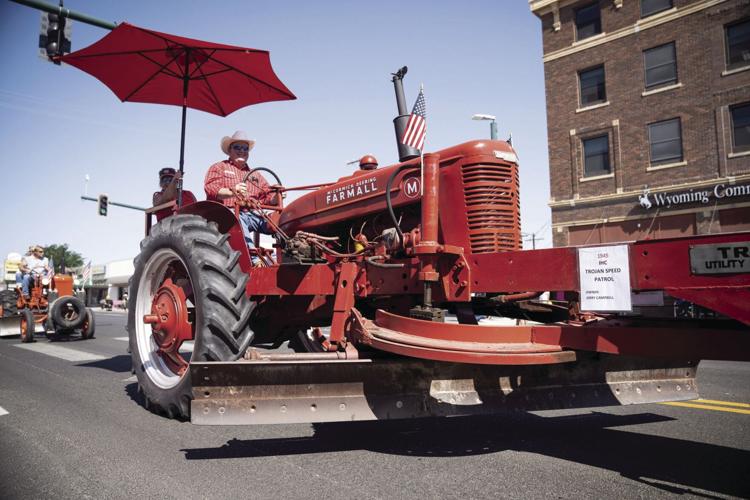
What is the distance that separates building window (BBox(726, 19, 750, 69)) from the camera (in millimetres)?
16125

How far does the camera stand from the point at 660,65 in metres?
17.7

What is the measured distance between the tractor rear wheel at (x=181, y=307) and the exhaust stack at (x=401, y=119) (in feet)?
5.12

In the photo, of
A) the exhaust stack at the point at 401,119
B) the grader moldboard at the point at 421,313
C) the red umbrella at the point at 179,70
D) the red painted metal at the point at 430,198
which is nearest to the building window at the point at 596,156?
the red umbrella at the point at 179,70

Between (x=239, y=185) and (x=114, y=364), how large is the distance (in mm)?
4122

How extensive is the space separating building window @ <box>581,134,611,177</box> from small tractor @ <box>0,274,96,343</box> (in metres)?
16.7

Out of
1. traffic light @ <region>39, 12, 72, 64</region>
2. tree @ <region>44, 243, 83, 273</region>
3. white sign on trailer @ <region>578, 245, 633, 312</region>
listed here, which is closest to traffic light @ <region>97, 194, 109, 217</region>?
traffic light @ <region>39, 12, 72, 64</region>

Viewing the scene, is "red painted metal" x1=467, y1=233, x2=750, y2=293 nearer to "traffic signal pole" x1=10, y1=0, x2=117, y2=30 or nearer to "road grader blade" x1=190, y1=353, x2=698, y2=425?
"road grader blade" x1=190, y1=353, x2=698, y2=425

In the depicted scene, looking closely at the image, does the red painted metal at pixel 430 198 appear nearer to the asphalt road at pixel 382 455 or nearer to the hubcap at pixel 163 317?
the asphalt road at pixel 382 455

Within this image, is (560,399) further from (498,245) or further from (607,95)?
(607,95)

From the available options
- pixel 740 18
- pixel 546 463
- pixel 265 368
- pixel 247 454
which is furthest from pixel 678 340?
pixel 740 18

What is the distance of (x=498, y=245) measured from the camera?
343 centimetres

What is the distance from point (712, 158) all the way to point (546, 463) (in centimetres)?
1707

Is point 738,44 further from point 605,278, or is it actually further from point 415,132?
point 605,278

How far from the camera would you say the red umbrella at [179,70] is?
5.12m
